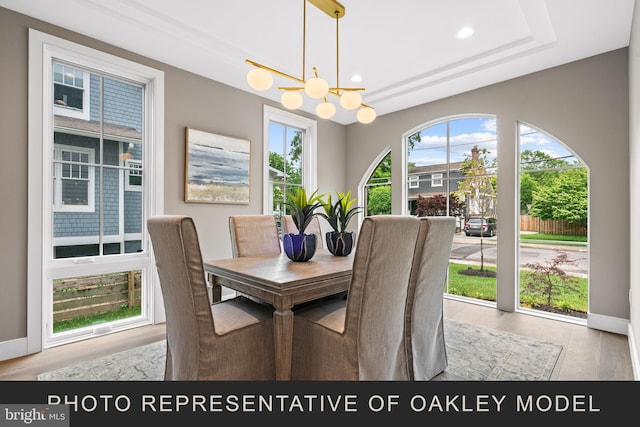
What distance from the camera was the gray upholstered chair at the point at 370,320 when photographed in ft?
4.58

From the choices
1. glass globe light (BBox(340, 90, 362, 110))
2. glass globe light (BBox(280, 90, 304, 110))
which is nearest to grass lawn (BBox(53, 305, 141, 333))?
glass globe light (BBox(280, 90, 304, 110))

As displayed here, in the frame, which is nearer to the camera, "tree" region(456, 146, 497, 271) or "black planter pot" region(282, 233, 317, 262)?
"black planter pot" region(282, 233, 317, 262)

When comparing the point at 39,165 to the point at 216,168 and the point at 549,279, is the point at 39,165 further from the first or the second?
the point at 549,279

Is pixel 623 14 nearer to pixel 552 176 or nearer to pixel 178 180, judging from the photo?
pixel 552 176

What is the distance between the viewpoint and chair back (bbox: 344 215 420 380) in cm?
139

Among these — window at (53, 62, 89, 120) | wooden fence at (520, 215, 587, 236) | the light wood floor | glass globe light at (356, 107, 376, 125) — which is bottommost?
the light wood floor

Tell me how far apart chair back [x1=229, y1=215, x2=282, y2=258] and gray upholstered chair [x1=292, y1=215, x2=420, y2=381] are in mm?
1048

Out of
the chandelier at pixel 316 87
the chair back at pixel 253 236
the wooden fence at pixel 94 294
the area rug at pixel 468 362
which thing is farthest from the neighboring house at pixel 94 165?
the chandelier at pixel 316 87

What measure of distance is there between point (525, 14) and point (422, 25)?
0.77m

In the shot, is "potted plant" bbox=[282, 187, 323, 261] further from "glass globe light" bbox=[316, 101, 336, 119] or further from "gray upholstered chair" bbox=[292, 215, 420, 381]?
"glass globe light" bbox=[316, 101, 336, 119]

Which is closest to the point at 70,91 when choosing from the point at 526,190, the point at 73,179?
the point at 73,179

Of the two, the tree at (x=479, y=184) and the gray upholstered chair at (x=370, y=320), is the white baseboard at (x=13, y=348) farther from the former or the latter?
the tree at (x=479, y=184)

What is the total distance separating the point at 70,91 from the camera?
106 inches

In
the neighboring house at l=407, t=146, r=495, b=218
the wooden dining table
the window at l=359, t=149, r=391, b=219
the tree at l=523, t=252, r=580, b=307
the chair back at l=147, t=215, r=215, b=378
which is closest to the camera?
the chair back at l=147, t=215, r=215, b=378
